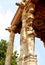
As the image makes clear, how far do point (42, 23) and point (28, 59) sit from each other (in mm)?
7192

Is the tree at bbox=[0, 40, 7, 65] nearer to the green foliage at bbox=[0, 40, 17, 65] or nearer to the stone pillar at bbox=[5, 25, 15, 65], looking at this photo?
the green foliage at bbox=[0, 40, 17, 65]

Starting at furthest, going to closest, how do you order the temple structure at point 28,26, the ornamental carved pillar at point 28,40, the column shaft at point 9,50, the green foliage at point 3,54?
the green foliage at point 3,54 → the column shaft at point 9,50 → the temple structure at point 28,26 → the ornamental carved pillar at point 28,40

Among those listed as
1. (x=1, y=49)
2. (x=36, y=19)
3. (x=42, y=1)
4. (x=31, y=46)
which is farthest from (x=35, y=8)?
(x=1, y=49)

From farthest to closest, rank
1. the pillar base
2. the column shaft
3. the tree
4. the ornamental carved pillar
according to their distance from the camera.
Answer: the tree < the column shaft < the ornamental carved pillar < the pillar base

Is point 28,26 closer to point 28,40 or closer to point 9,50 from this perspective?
point 28,40

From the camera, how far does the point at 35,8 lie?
1817cm

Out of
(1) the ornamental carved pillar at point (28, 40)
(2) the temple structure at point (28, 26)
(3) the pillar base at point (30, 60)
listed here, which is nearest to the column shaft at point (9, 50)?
(2) the temple structure at point (28, 26)

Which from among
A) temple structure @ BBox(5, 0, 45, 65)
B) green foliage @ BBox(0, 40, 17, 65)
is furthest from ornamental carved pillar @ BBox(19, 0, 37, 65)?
green foliage @ BBox(0, 40, 17, 65)

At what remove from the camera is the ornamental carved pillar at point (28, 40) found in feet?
48.8

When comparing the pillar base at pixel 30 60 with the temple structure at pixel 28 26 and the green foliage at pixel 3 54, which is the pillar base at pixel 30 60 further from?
the green foliage at pixel 3 54

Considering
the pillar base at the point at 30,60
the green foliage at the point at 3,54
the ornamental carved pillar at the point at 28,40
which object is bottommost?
the pillar base at the point at 30,60

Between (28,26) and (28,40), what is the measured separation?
3.98 ft

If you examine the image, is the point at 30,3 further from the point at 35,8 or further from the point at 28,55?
the point at 28,55

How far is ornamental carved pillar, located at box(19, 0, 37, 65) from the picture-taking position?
48.8 ft
